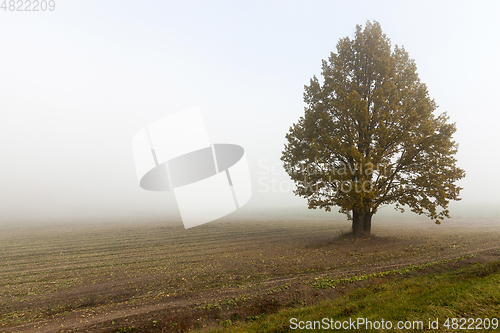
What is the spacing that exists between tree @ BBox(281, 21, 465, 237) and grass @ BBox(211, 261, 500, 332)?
8.47 m

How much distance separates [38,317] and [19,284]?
6.66 meters

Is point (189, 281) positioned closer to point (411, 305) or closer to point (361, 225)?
point (411, 305)

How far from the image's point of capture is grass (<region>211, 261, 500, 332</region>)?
5594mm

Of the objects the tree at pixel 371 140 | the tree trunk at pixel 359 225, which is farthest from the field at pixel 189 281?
the tree at pixel 371 140

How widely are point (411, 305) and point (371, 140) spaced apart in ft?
45.8

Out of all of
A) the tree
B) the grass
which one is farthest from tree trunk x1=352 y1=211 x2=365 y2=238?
the grass

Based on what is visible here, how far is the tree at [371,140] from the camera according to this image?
1686 centimetres

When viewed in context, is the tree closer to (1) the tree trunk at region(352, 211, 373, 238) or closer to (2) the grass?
(1) the tree trunk at region(352, 211, 373, 238)

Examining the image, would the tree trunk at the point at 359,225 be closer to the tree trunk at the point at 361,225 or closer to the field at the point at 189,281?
the tree trunk at the point at 361,225

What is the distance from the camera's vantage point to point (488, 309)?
18.1ft

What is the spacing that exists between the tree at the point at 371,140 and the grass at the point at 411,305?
847 cm

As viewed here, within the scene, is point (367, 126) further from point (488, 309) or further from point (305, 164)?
point (488, 309)

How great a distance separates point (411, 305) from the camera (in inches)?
252

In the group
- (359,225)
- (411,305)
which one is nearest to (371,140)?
(359,225)
